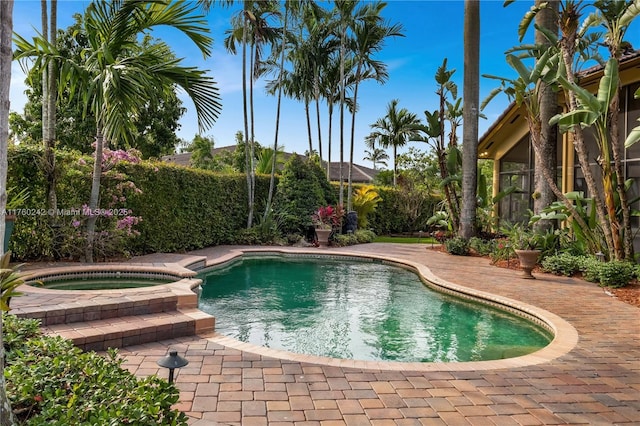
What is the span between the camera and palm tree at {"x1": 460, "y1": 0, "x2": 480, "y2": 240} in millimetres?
14344

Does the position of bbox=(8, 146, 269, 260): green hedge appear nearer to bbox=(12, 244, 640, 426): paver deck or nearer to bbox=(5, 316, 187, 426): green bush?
bbox=(12, 244, 640, 426): paver deck

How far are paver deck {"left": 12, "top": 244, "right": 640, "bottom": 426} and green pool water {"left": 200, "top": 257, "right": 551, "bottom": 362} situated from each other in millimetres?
875

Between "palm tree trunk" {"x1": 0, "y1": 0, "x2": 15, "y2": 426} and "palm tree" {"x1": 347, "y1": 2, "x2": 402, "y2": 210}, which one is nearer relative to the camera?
"palm tree trunk" {"x1": 0, "y1": 0, "x2": 15, "y2": 426}

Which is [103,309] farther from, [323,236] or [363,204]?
[363,204]

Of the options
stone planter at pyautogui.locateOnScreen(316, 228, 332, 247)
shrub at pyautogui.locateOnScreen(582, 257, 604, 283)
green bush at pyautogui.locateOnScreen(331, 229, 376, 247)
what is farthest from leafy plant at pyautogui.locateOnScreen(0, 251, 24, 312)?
green bush at pyautogui.locateOnScreen(331, 229, 376, 247)

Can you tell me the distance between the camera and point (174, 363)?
311 centimetres

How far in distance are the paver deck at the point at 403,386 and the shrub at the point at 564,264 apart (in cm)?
475

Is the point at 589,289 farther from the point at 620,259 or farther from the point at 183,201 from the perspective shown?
the point at 183,201

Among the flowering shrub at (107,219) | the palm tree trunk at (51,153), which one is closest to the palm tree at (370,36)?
the flowering shrub at (107,219)

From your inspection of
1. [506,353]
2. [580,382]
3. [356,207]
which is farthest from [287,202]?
[580,382]

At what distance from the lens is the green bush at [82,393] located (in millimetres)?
2367

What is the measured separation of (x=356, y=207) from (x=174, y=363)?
17.5 metres

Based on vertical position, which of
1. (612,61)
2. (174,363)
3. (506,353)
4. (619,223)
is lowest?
(506,353)

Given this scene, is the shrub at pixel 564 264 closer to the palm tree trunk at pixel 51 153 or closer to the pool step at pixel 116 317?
the pool step at pixel 116 317
